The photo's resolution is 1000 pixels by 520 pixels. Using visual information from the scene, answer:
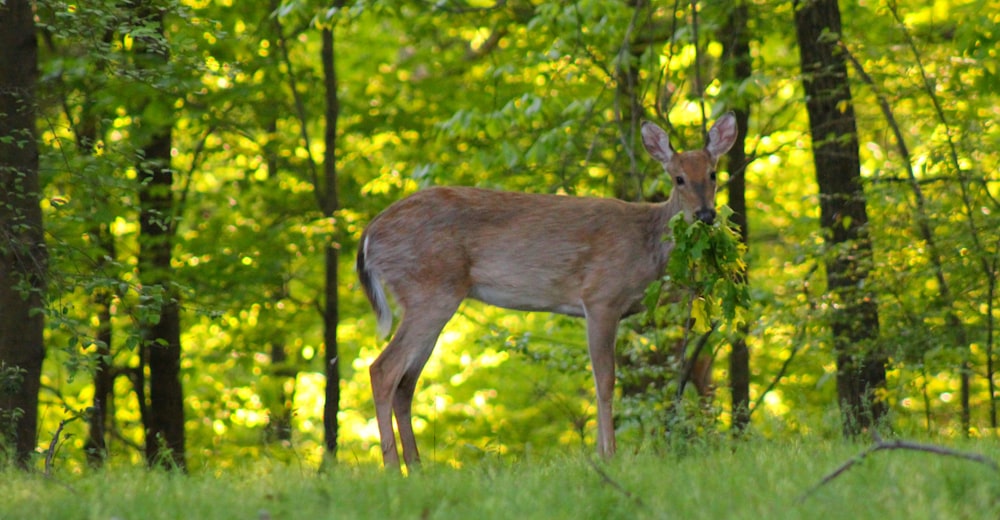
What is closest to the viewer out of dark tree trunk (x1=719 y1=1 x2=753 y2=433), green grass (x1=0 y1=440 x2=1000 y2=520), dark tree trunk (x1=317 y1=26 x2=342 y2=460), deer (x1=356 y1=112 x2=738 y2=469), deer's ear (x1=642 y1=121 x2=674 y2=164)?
green grass (x1=0 y1=440 x2=1000 y2=520)

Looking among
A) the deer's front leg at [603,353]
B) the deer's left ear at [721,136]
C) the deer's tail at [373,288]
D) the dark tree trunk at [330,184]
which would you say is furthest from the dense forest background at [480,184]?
the deer's left ear at [721,136]

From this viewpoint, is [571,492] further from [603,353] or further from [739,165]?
[739,165]

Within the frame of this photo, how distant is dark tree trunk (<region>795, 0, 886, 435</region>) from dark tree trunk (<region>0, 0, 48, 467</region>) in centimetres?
534

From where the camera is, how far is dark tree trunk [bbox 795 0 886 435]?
881 cm

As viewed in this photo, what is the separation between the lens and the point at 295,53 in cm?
1540

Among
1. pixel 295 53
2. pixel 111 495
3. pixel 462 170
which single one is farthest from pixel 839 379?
pixel 295 53

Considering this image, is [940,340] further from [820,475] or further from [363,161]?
[363,161]

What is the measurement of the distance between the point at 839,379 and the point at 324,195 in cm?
711

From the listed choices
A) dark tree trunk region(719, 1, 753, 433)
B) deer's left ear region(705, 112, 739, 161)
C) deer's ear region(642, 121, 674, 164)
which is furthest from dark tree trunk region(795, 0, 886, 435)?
dark tree trunk region(719, 1, 753, 433)

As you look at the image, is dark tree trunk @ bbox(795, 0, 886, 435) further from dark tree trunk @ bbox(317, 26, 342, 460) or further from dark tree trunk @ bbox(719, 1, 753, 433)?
dark tree trunk @ bbox(317, 26, 342, 460)

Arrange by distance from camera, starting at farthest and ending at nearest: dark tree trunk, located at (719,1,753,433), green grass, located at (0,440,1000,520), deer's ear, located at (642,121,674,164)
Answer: dark tree trunk, located at (719,1,753,433) → deer's ear, located at (642,121,674,164) → green grass, located at (0,440,1000,520)

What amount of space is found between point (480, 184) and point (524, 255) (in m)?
4.56

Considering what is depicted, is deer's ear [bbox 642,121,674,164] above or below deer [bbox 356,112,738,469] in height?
above

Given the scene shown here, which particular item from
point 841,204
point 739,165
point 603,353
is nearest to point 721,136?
point 603,353
